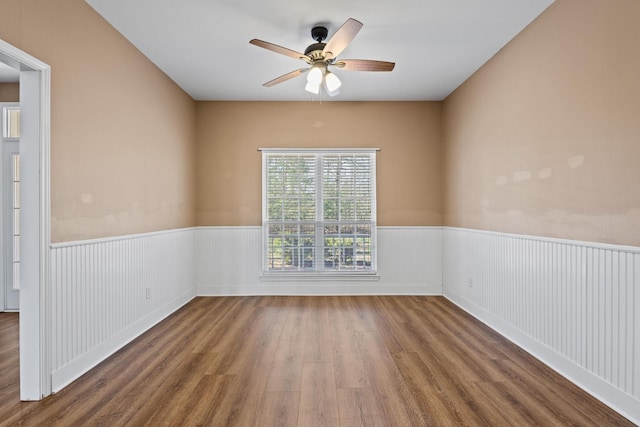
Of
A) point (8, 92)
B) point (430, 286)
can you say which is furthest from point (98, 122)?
point (430, 286)

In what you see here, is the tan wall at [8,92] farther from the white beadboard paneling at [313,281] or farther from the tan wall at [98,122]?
the white beadboard paneling at [313,281]

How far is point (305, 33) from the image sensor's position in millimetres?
3166

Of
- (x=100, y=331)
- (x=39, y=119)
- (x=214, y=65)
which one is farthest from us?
(x=214, y=65)

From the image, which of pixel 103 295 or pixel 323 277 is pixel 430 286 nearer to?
pixel 323 277

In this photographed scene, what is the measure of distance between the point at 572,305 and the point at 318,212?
3.25m

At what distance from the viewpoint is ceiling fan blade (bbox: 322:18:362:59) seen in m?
2.41

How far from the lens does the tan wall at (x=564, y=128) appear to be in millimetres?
2111

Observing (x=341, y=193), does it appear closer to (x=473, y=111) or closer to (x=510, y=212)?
(x=473, y=111)

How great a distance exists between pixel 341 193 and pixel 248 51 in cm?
233

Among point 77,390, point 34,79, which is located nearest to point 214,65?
point 34,79

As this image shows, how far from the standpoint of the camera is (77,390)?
238cm

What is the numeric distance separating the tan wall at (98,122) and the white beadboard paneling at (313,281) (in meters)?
0.98

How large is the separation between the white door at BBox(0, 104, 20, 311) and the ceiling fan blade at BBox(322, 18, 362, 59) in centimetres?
384

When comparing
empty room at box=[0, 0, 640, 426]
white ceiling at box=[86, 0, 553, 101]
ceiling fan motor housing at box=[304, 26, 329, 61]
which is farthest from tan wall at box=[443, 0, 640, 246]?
ceiling fan motor housing at box=[304, 26, 329, 61]
